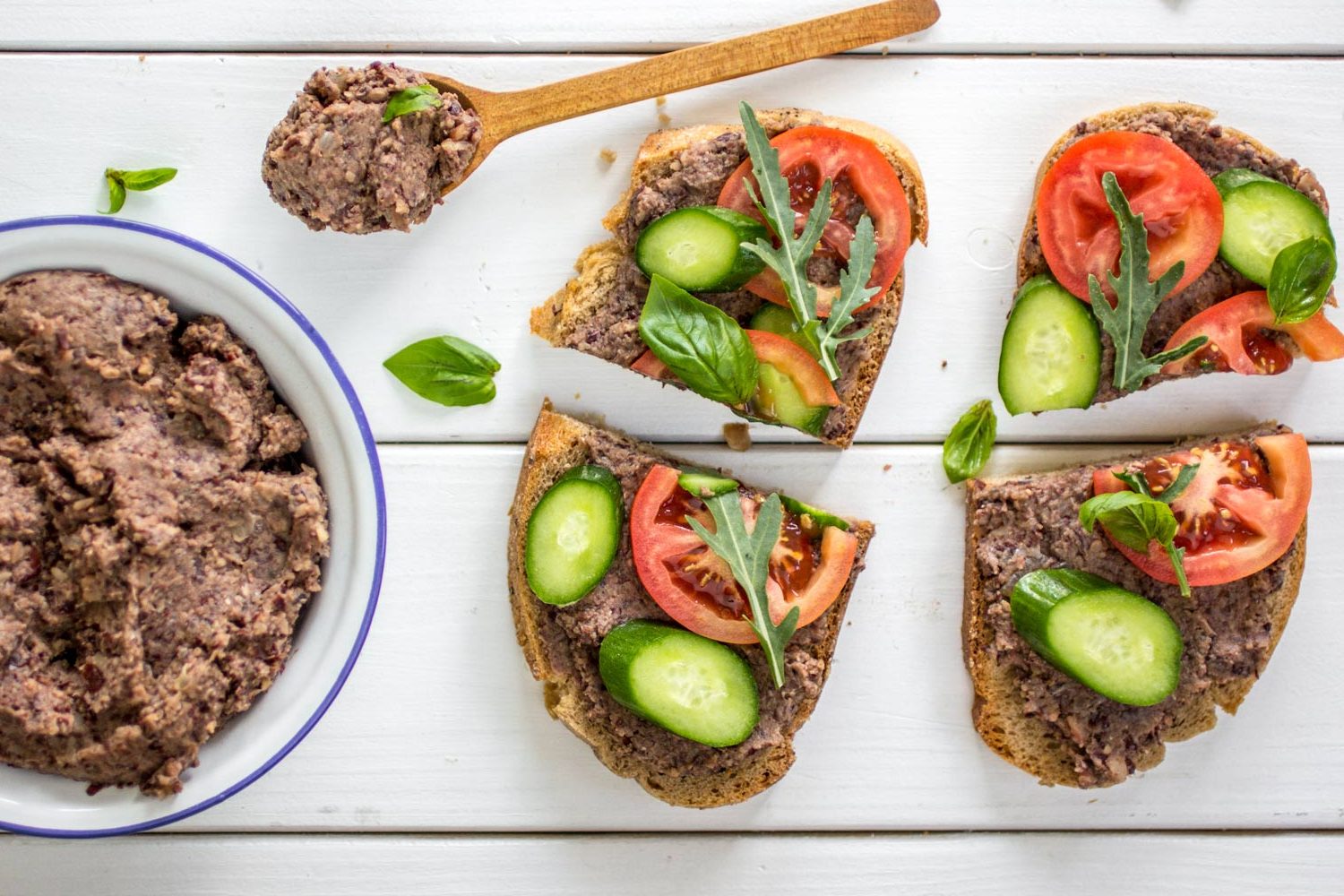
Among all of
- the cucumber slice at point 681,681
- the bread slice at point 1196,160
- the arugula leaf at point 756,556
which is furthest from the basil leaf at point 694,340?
the bread slice at point 1196,160

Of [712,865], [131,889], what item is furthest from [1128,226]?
[131,889]

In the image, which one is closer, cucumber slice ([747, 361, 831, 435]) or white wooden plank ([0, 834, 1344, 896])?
cucumber slice ([747, 361, 831, 435])

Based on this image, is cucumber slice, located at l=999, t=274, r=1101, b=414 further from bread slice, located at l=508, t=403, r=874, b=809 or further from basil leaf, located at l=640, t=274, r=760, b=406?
basil leaf, located at l=640, t=274, r=760, b=406

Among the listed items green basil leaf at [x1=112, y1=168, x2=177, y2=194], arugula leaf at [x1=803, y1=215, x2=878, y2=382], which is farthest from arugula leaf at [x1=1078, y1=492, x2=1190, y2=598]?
green basil leaf at [x1=112, y1=168, x2=177, y2=194]

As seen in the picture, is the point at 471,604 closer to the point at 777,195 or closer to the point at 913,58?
the point at 777,195

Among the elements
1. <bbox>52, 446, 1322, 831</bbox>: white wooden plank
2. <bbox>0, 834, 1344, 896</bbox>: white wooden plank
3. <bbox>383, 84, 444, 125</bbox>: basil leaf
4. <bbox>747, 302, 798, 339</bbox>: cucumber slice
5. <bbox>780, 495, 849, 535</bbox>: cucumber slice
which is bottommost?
<bbox>0, 834, 1344, 896</bbox>: white wooden plank

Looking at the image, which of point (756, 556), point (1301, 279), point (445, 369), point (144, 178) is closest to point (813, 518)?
point (756, 556)

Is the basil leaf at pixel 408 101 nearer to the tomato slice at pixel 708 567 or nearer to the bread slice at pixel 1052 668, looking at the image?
the tomato slice at pixel 708 567
